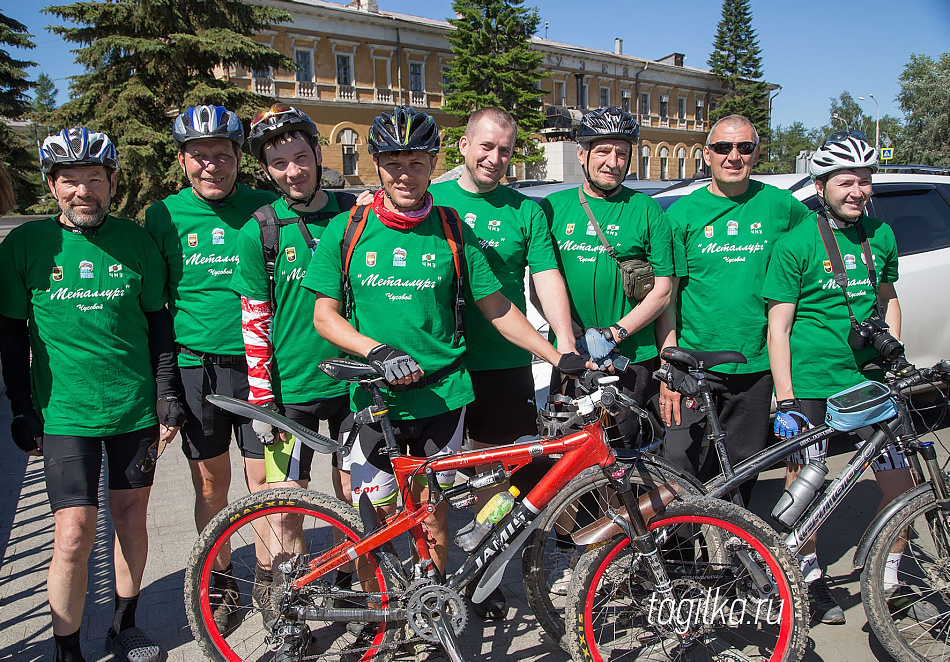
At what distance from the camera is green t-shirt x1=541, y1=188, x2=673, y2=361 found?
3.41m

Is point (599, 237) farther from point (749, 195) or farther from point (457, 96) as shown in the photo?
point (457, 96)


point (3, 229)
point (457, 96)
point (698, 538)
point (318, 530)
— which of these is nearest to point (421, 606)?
point (318, 530)

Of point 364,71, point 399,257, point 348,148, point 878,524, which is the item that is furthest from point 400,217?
point 364,71

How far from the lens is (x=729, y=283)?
349 centimetres

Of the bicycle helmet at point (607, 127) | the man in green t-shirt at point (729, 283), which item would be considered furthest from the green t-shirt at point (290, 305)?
the man in green t-shirt at point (729, 283)

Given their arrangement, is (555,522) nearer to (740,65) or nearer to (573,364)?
(573,364)

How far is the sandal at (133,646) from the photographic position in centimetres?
298

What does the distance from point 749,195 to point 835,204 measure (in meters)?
0.45

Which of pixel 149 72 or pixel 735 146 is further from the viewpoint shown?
pixel 149 72

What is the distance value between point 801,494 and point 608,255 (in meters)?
1.40

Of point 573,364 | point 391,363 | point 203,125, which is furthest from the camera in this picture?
point 203,125

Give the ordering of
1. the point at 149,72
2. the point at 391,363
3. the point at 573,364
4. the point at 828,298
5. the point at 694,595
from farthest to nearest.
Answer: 1. the point at 149,72
2. the point at 828,298
3. the point at 694,595
4. the point at 573,364
5. the point at 391,363

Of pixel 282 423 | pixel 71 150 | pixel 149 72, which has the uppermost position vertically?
pixel 149 72

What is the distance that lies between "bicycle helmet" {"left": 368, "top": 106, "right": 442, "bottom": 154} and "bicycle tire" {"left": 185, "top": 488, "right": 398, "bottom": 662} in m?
1.44
